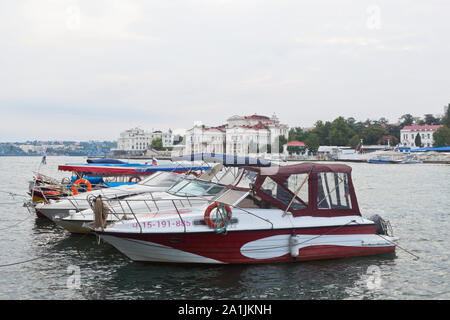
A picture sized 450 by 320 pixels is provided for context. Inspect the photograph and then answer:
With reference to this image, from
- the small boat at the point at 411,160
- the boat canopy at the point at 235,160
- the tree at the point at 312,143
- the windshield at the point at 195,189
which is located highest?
the tree at the point at 312,143

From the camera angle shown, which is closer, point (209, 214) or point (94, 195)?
point (209, 214)

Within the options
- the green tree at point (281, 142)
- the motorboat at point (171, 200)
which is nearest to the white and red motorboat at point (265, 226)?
the motorboat at point (171, 200)

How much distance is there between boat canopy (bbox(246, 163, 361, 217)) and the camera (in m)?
12.0

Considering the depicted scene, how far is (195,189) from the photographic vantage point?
15055 millimetres

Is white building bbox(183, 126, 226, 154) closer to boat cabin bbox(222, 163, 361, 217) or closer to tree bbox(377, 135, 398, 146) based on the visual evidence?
tree bbox(377, 135, 398, 146)

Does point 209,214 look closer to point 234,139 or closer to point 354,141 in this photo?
point 234,139

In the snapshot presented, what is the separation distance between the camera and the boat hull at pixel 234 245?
11.2 m

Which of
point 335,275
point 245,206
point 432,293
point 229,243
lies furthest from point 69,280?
point 432,293

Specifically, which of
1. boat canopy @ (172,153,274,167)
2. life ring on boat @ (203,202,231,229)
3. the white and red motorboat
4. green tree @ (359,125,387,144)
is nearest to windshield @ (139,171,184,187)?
boat canopy @ (172,153,274,167)

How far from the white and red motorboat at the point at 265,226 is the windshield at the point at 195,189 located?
2.02m

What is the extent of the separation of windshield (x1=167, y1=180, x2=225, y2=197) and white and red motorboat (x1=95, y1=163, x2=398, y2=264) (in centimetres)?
202

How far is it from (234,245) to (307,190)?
2.68m

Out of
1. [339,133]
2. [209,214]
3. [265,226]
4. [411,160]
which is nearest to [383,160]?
[411,160]

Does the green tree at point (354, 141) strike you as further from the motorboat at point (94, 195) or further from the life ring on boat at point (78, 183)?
the motorboat at point (94, 195)
